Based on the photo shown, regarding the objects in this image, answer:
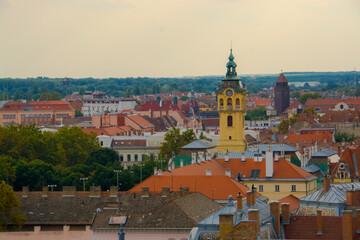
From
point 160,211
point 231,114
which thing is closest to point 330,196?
point 160,211

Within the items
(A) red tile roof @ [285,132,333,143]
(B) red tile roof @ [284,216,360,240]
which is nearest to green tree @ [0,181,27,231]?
(B) red tile roof @ [284,216,360,240]

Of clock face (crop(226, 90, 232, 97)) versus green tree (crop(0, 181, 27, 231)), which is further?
clock face (crop(226, 90, 232, 97))

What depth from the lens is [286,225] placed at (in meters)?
53.6

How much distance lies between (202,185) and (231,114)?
3415cm

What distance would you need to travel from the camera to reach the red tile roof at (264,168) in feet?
294

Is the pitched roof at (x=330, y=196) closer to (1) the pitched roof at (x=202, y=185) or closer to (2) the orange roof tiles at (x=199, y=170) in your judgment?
(1) the pitched roof at (x=202, y=185)

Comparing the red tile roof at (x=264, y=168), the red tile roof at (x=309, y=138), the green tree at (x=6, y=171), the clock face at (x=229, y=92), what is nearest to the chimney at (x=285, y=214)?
the red tile roof at (x=264, y=168)

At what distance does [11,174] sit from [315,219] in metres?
48.7

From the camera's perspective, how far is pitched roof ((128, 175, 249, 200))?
78.1 meters

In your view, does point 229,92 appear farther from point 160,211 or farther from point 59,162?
point 160,211

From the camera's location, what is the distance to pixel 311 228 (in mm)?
52750

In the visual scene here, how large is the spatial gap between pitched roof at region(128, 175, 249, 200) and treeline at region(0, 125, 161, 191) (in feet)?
48.1

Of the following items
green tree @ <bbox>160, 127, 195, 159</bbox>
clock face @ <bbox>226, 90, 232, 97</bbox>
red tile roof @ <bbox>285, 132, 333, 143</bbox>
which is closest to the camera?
clock face @ <bbox>226, 90, 232, 97</bbox>

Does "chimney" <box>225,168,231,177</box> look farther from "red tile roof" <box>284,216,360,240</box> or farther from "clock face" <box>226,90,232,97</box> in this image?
"red tile roof" <box>284,216,360,240</box>
